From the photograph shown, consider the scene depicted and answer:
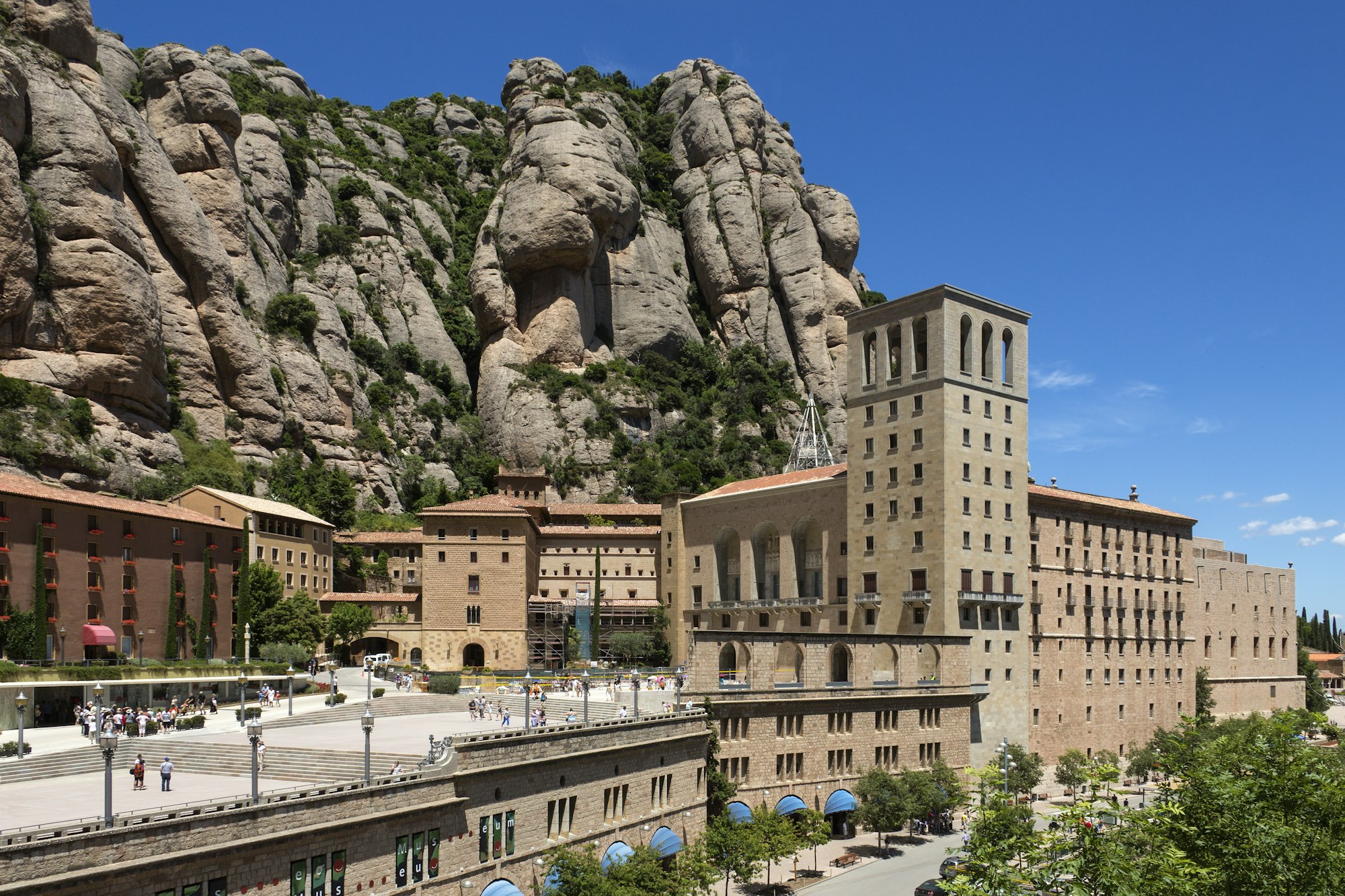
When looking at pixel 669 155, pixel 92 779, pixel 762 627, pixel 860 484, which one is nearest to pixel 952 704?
pixel 860 484

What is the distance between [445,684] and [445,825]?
2151 centimetres

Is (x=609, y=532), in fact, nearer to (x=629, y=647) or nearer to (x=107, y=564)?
(x=629, y=647)

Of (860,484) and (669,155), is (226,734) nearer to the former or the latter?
(860,484)

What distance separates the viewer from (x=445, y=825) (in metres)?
32.2

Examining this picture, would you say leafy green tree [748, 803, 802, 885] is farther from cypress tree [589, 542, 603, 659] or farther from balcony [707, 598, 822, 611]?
cypress tree [589, 542, 603, 659]

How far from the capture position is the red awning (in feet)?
186

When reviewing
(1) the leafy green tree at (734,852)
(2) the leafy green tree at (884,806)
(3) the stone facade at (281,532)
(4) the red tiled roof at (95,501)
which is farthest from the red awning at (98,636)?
(2) the leafy green tree at (884,806)

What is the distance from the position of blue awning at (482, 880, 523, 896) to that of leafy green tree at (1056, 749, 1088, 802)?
1468 inches

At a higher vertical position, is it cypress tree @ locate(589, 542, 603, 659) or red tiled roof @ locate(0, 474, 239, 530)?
red tiled roof @ locate(0, 474, 239, 530)

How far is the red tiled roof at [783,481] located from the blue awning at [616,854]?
3835cm

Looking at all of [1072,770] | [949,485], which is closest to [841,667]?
[949,485]

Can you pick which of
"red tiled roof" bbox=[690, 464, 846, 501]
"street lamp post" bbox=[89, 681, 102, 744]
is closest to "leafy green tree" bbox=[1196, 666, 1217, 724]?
"red tiled roof" bbox=[690, 464, 846, 501]

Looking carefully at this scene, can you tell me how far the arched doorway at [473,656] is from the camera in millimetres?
80625

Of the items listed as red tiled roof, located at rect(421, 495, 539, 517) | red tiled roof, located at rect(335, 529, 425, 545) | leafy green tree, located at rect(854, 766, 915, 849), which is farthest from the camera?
red tiled roof, located at rect(335, 529, 425, 545)
